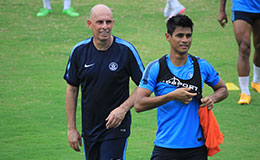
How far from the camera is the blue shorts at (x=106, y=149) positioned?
5.38 metres

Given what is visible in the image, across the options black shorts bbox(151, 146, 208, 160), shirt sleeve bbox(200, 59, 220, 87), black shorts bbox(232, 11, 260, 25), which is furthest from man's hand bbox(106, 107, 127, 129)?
black shorts bbox(232, 11, 260, 25)

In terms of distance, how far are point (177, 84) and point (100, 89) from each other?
3.11 ft

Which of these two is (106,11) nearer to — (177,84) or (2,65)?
(177,84)

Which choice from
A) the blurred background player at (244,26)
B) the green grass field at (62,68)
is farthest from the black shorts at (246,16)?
the green grass field at (62,68)

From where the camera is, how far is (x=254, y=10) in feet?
29.1

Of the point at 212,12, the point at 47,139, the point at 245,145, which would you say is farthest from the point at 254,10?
the point at 212,12

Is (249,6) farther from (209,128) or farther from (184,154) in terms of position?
(184,154)

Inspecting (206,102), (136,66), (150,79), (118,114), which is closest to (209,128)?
(206,102)

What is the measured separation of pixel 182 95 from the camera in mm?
4613

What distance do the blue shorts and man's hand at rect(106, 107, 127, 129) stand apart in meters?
0.22

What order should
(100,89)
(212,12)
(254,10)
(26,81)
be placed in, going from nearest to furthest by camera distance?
(100,89), (254,10), (26,81), (212,12)

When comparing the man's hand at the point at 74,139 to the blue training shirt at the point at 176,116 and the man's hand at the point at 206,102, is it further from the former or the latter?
the man's hand at the point at 206,102

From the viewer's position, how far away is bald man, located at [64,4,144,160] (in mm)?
5426

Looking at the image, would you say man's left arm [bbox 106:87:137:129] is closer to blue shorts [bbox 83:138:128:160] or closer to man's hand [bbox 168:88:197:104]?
blue shorts [bbox 83:138:128:160]
